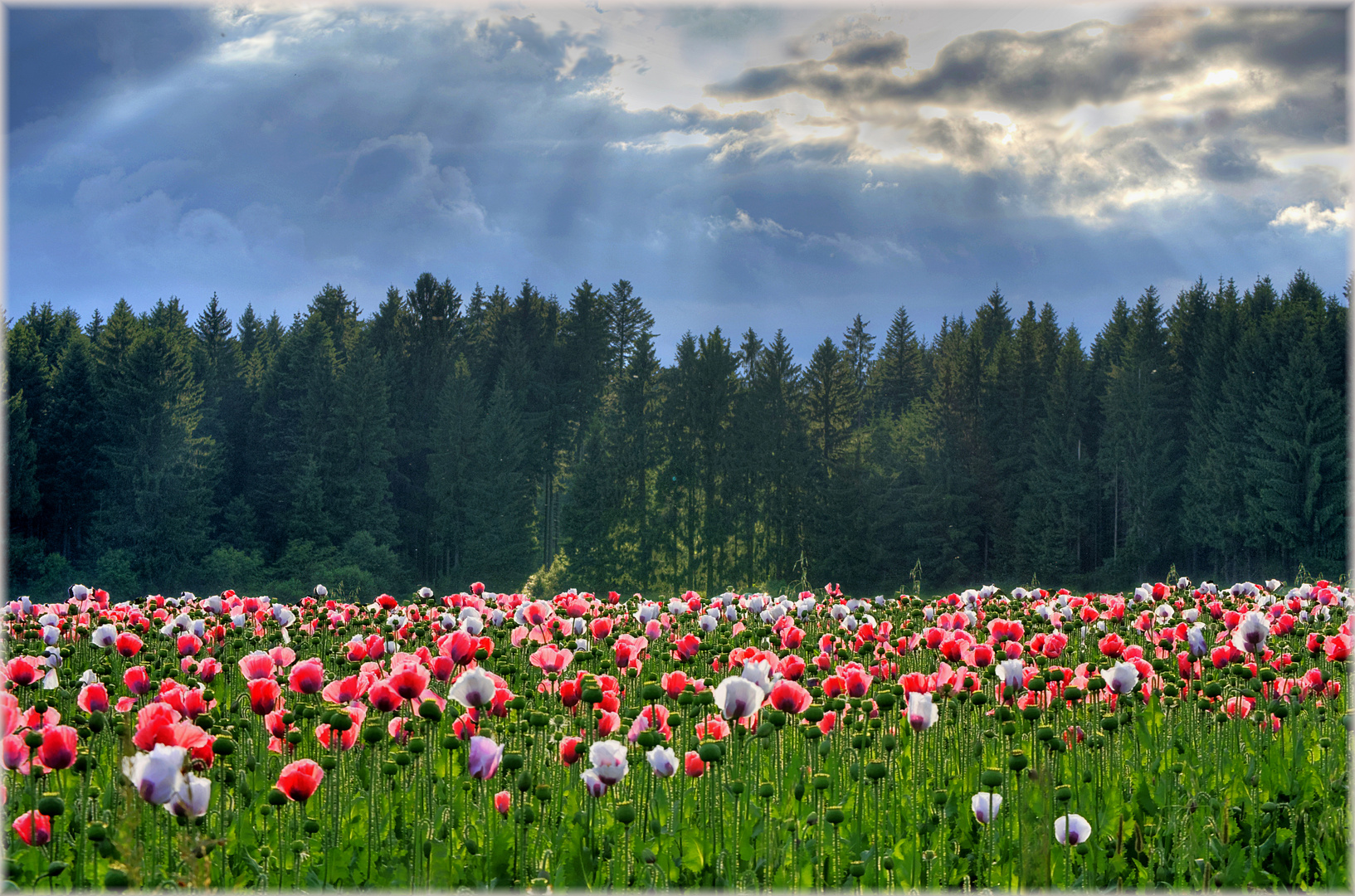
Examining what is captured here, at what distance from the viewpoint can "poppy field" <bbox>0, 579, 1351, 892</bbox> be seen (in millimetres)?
2779

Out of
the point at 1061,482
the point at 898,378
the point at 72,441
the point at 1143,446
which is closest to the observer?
the point at 72,441

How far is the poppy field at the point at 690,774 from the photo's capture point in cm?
278

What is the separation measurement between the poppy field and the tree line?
28.5 meters

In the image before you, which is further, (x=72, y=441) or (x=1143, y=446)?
(x=1143, y=446)

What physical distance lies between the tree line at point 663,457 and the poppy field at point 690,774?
28.5 m

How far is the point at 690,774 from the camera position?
3195 millimetres

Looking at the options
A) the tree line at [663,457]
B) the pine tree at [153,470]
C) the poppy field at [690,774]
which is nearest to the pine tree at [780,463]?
the tree line at [663,457]

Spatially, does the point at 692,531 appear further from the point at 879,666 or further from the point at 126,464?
the point at 879,666

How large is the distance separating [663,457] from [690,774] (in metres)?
31.6

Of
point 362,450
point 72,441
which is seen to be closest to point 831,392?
point 362,450

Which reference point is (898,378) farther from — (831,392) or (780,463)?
(780,463)

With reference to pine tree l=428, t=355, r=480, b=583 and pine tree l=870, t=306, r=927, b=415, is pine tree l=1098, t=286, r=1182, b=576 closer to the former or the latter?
pine tree l=870, t=306, r=927, b=415

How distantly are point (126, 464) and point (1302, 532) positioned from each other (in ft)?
150

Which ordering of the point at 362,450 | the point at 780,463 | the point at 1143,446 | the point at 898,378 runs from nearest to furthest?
1. the point at 780,463
2. the point at 1143,446
3. the point at 362,450
4. the point at 898,378
